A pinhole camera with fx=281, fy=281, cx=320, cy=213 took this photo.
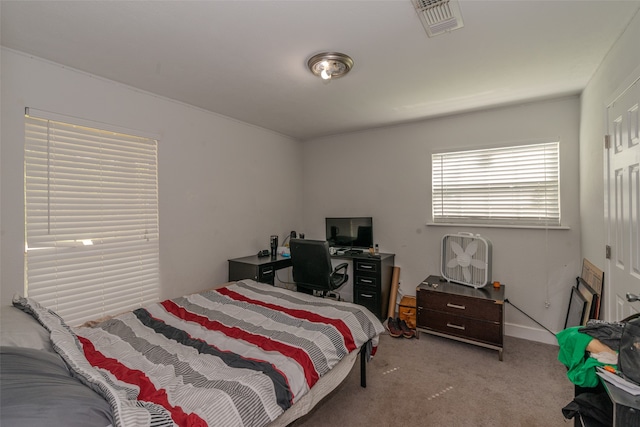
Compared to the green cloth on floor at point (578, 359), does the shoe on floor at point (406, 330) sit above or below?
below

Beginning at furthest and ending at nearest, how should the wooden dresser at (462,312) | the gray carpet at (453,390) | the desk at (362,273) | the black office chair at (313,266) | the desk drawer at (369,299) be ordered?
the desk drawer at (369,299), the desk at (362,273), the black office chair at (313,266), the wooden dresser at (462,312), the gray carpet at (453,390)

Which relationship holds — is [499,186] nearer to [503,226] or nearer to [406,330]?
[503,226]

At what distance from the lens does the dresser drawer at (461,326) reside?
8.96 feet

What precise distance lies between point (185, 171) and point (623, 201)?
364cm

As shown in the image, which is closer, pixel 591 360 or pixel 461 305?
pixel 591 360

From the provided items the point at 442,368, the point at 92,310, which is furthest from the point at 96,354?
the point at 442,368

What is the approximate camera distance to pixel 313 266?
10.3ft

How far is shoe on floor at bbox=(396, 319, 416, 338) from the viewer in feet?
10.5

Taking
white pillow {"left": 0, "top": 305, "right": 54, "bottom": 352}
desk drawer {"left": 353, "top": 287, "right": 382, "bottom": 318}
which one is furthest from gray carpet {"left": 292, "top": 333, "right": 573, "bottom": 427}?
white pillow {"left": 0, "top": 305, "right": 54, "bottom": 352}

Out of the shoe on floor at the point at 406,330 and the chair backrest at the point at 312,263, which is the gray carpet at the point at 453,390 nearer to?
the shoe on floor at the point at 406,330

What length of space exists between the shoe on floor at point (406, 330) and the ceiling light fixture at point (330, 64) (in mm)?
2786

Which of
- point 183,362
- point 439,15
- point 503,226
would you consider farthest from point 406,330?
point 439,15

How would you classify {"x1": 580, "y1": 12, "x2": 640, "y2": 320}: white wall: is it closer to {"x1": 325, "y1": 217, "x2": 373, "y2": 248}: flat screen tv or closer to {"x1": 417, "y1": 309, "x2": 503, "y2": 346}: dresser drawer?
{"x1": 417, "y1": 309, "x2": 503, "y2": 346}: dresser drawer

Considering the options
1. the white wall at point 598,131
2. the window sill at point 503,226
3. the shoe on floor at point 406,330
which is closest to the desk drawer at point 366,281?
the shoe on floor at point 406,330
